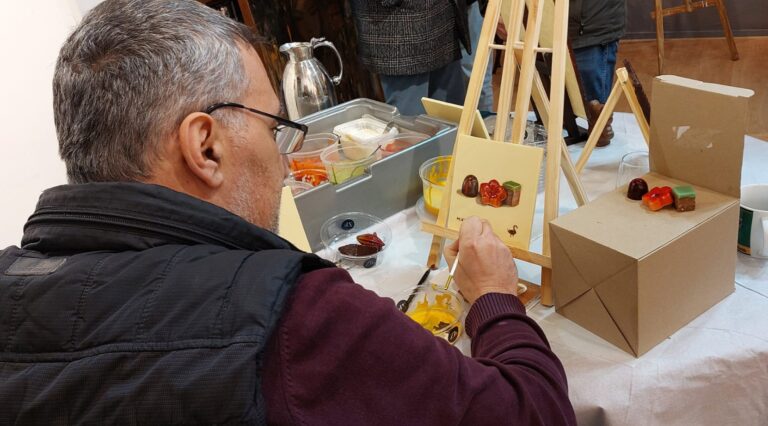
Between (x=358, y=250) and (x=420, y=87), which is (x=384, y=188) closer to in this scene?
(x=358, y=250)

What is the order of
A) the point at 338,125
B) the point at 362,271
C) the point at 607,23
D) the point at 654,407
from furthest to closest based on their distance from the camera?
the point at 607,23 → the point at 338,125 → the point at 362,271 → the point at 654,407

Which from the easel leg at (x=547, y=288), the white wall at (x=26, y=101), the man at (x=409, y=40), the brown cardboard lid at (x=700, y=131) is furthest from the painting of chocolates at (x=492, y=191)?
the white wall at (x=26, y=101)

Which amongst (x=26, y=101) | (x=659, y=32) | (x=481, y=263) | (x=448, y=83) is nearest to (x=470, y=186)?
(x=481, y=263)

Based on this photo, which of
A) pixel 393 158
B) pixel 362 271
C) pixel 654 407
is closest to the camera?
pixel 654 407

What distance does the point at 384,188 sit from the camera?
1.41 metres

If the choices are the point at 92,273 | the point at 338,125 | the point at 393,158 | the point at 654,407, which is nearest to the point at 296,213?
the point at 393,158

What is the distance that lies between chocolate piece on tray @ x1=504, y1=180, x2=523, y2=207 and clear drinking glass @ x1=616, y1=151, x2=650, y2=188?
0.28 m

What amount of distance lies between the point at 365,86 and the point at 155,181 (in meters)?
2.71

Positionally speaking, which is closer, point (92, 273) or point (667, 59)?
point (92, 273)

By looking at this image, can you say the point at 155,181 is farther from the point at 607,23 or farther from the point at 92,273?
the point at 607,23

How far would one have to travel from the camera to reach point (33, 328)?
59cm

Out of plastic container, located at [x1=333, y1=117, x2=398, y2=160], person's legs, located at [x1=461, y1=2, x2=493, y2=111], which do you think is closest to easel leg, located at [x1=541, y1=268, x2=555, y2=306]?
plastic container, located at [x1=333, y1=117, x2=398, y2=160]

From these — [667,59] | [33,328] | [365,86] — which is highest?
[33,328]

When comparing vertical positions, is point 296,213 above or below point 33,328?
below
